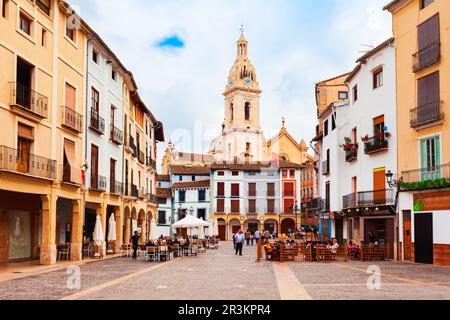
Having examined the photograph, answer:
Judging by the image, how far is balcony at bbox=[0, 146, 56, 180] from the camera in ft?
70.0

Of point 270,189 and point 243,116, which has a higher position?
point 243,116

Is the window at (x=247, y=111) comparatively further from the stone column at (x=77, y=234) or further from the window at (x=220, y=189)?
the stone column at (x=77, y=234)

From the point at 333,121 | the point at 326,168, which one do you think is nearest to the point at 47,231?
the point at 333,121

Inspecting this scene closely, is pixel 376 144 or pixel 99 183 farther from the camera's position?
pixel 99 183

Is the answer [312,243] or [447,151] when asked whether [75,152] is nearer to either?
[312,243]

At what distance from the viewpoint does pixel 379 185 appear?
106 feet

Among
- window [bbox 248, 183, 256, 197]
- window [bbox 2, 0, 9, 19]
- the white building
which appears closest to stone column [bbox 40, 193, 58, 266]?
window [bbox 2, 0, 9, 19]

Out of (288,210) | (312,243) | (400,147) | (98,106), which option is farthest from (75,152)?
(288,210)

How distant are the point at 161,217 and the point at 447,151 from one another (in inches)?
2381

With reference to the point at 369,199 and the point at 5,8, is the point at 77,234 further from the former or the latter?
the point at 369,199

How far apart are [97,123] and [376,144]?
47.7 feet

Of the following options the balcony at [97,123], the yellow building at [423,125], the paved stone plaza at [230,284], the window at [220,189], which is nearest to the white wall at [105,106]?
the balcony at [97,123]

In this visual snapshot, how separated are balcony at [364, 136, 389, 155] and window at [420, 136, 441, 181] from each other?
3330 millimetres

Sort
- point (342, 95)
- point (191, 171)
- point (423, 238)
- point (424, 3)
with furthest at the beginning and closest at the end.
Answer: point (191, 171) → point (342, 95) → point (424, 3) → point (423, 238)
